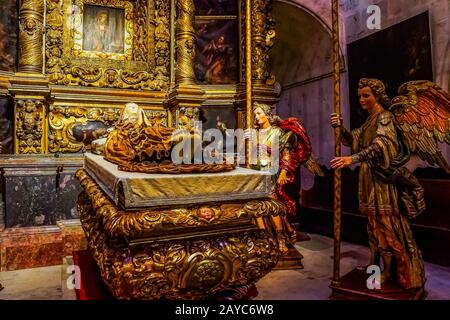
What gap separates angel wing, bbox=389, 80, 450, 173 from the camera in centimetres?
269

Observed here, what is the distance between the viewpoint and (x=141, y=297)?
1.79 meters

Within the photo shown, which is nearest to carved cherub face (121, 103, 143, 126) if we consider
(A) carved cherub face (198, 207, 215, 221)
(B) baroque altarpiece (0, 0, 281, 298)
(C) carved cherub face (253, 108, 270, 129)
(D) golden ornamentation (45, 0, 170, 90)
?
(B) baroque altarpiece (0, 0, 281, 298)

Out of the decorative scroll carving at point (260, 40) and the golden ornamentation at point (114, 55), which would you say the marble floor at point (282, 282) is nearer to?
the golden ornamentation at point (114, 55)

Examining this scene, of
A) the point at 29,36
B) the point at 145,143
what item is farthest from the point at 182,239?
the point at 29,36

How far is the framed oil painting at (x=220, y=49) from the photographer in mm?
5418

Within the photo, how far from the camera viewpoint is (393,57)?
15.0 ft

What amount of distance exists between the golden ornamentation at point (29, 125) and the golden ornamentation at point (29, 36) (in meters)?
0.49

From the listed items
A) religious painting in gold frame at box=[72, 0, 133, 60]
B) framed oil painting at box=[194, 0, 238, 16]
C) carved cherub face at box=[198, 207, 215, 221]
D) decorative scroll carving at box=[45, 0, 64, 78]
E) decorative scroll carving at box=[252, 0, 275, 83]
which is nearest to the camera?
carved cherub face at box=[198, 207, 215, 221]

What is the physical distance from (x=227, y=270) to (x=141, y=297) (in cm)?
52

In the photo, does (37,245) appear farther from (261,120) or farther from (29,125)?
(261,120)

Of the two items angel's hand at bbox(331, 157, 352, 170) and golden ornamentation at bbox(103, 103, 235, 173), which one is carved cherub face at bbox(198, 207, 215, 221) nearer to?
golden ornamentation at bbox(103, 103, 235, 173)

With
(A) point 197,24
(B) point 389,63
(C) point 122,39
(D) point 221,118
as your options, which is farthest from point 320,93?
(C) point 122,39

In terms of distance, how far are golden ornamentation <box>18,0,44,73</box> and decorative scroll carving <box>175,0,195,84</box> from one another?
6.37 feet

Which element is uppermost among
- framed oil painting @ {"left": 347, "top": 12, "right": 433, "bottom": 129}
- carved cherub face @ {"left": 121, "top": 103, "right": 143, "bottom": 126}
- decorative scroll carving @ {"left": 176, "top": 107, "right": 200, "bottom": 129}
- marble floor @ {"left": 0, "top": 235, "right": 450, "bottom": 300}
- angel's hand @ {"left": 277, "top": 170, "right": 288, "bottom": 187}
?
framed oil painting @ {"left": 347, "top": 12, "right": 433, "bottom": 129}
